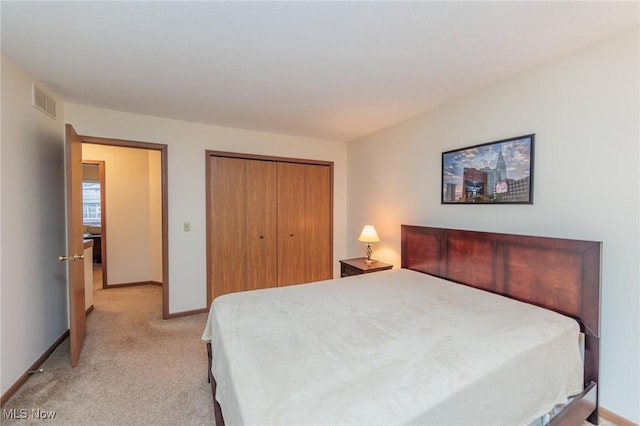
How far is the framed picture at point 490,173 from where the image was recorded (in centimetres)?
212

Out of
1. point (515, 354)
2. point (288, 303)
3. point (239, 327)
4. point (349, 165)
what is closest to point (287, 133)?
point (349, 165)

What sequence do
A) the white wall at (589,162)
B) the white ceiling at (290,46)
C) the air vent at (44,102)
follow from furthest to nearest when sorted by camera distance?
1. the air vent at (44,102)
2. the white wall at (589,162)
3. the white ceiling at (290,46)


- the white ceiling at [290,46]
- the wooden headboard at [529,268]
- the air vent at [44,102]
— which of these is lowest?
the wooden headboard at [529,268]

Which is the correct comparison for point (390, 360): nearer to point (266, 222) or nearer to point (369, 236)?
point (369, 236)

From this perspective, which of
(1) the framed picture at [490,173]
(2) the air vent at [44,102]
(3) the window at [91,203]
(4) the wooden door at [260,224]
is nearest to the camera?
(1) the framed picture at [490,173]

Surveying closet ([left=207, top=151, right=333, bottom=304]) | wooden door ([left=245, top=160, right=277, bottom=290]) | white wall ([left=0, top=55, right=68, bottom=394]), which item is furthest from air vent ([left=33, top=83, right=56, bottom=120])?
wooden door ([left=245, top=160, right=277, bottom=290])

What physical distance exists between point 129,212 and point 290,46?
428 cm

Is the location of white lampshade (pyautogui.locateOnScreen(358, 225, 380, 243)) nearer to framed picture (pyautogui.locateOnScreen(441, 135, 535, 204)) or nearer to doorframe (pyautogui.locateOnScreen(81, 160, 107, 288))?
framed picture (pyautogui.locateOnScreen(441, 135, 535, 204))

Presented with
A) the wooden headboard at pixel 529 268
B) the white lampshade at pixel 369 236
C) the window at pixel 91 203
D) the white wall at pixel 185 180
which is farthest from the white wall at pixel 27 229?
the window at pixel 91 203

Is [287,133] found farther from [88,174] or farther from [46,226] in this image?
[88,174]

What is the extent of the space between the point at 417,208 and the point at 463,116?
39.6 inches

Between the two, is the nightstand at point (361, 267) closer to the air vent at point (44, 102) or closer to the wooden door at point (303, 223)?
the wooden door at point (303, 223)

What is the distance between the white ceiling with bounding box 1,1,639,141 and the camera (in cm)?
147

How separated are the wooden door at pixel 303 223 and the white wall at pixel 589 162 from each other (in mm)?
1966
